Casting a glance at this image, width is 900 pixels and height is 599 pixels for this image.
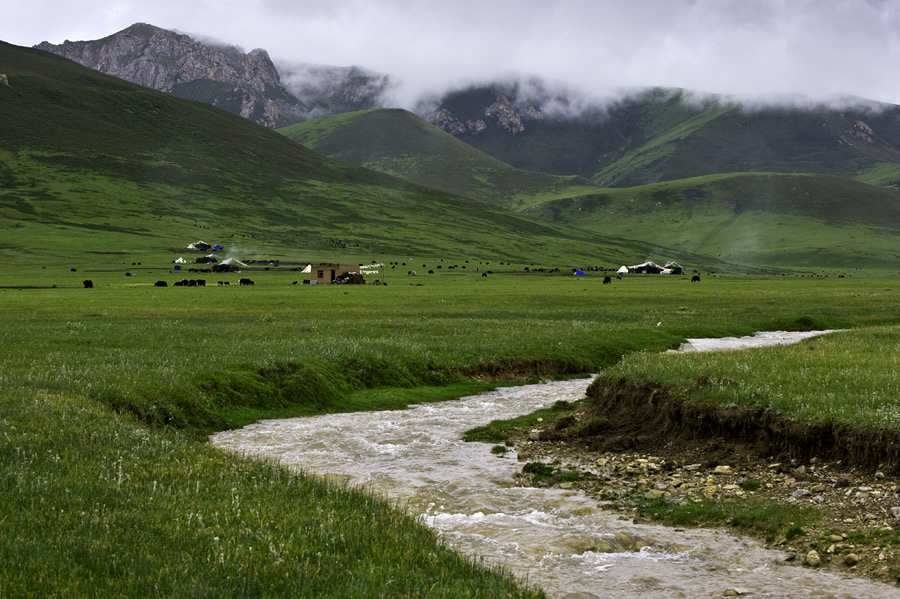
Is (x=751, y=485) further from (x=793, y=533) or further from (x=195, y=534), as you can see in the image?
(x=195, y=534)

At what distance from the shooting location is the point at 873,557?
44.8ft

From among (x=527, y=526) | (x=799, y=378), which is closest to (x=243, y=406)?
(x=527, y=526)

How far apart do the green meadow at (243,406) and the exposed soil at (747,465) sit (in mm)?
2135

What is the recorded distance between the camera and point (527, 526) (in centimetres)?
1605

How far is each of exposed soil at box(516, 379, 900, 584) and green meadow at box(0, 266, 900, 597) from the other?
213 cm

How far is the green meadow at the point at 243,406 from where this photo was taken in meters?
9.92

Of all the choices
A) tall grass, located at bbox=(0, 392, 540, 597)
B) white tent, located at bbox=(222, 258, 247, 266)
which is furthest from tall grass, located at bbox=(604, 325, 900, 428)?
white tent, located at bbox=(222, 258, 247, 266)

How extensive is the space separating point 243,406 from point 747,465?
1796 cm

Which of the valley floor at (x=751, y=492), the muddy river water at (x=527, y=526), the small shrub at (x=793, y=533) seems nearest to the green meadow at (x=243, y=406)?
the muddy river water at (x=527, y=526)

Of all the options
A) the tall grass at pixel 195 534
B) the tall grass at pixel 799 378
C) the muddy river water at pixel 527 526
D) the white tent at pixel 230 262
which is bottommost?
the muddy river water at pixel 527 526

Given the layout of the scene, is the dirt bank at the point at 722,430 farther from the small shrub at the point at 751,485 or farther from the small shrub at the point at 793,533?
the small shrub at the point at 793,533

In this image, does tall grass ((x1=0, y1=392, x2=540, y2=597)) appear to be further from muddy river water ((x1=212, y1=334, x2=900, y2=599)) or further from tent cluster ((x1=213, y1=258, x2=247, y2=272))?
tent cluster ((x1=213, y1=258, x2=247, y2=272))

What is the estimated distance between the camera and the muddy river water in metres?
13.1

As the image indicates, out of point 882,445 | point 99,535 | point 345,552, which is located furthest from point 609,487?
point 99,535
